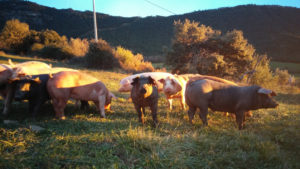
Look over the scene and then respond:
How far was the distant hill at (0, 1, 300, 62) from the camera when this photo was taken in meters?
39.4

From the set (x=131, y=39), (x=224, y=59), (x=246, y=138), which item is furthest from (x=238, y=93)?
(x=131, y=39)

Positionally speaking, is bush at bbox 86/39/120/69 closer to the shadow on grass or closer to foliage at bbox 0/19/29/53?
the shadow on grass

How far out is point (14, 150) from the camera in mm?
2621

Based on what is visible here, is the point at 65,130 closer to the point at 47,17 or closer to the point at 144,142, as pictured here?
the point at 144,142

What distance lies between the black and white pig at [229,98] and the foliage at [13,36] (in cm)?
3491

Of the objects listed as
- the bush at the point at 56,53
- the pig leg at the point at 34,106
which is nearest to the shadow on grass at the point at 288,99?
the pig leg at the point at 34,106

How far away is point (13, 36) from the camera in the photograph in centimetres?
2884

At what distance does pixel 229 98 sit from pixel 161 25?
2451 inches

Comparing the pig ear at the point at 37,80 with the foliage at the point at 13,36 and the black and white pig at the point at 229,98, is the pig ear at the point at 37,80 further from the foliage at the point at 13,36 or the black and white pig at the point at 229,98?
the foliage at the point at 13,36

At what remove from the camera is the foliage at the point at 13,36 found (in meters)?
28.6

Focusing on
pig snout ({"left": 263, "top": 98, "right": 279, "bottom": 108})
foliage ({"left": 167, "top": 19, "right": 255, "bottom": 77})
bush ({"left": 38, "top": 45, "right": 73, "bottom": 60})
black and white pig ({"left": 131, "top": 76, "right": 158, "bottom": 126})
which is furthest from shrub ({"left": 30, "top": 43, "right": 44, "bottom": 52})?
pig snout ({"left": 263, "top": 98, "right": 279, "bottom": 108})

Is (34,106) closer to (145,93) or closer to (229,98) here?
(145,93)

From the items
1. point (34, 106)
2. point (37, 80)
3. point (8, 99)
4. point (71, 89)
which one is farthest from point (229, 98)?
point (8, 99)

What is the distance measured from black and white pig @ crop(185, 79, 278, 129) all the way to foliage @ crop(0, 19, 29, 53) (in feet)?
115
